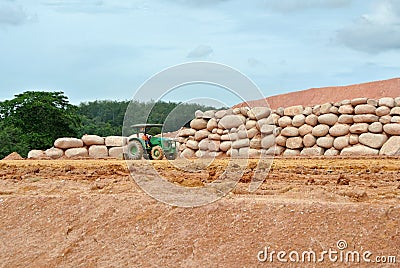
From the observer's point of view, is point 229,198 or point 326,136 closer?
point 229,198

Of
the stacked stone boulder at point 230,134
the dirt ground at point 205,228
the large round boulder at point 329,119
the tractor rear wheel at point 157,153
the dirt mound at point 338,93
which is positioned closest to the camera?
the dirt ground at point 205,228

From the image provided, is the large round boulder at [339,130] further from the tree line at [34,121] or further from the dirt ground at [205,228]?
the tree line at [34,121]

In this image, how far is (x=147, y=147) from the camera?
15797 mm

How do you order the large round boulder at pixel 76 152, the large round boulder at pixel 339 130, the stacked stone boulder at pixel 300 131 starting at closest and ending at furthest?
1. the stacked stone boulder at pixel 300 131
2. the large round boulder at pixel 339 130
3. the large round boulder at pixel 76 152

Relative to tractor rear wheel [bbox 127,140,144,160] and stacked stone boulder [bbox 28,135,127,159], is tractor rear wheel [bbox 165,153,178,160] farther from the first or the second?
stacked stone boulder [bbox 28,135,127,159]

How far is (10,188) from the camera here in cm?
933

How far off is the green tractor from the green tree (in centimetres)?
1226

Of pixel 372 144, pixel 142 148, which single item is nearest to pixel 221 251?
pixel 142 148

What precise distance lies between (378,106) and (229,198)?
36.8 ft

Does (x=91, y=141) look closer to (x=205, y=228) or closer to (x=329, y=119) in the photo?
(x=329, y=119)

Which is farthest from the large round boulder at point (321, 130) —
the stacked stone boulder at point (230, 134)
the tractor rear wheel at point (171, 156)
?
the tractor rear wheel at point (171, 156)

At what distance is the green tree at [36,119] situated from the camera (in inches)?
1082

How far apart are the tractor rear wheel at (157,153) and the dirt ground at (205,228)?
7026mm

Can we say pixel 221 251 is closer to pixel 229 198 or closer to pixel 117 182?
pixel 229 198
